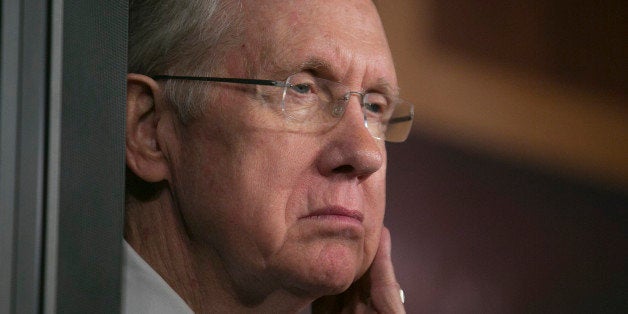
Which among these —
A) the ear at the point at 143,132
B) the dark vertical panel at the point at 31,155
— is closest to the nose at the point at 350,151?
the ear at the point at 143,132

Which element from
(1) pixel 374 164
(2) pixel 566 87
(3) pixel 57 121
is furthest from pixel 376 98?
(2) pixel 566 87

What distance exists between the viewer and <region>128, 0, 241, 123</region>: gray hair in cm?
121

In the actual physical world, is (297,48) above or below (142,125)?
above

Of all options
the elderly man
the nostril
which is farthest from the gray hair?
the nostril

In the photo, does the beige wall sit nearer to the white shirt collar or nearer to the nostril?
the nostril

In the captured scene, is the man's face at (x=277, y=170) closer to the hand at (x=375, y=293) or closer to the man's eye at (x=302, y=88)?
the man's eye at (x=302, y=88)

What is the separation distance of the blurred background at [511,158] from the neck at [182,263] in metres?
0.61

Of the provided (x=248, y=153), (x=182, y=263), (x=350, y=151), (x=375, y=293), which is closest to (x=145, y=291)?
(x=182, y=263)

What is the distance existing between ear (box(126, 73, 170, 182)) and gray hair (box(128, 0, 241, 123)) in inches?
1.0

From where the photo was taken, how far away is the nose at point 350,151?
1177 millimetres

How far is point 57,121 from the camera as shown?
79cm

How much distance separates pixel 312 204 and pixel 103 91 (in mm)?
410

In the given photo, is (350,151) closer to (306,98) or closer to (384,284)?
(306,98)

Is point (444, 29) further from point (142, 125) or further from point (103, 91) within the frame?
point (103, 91)
